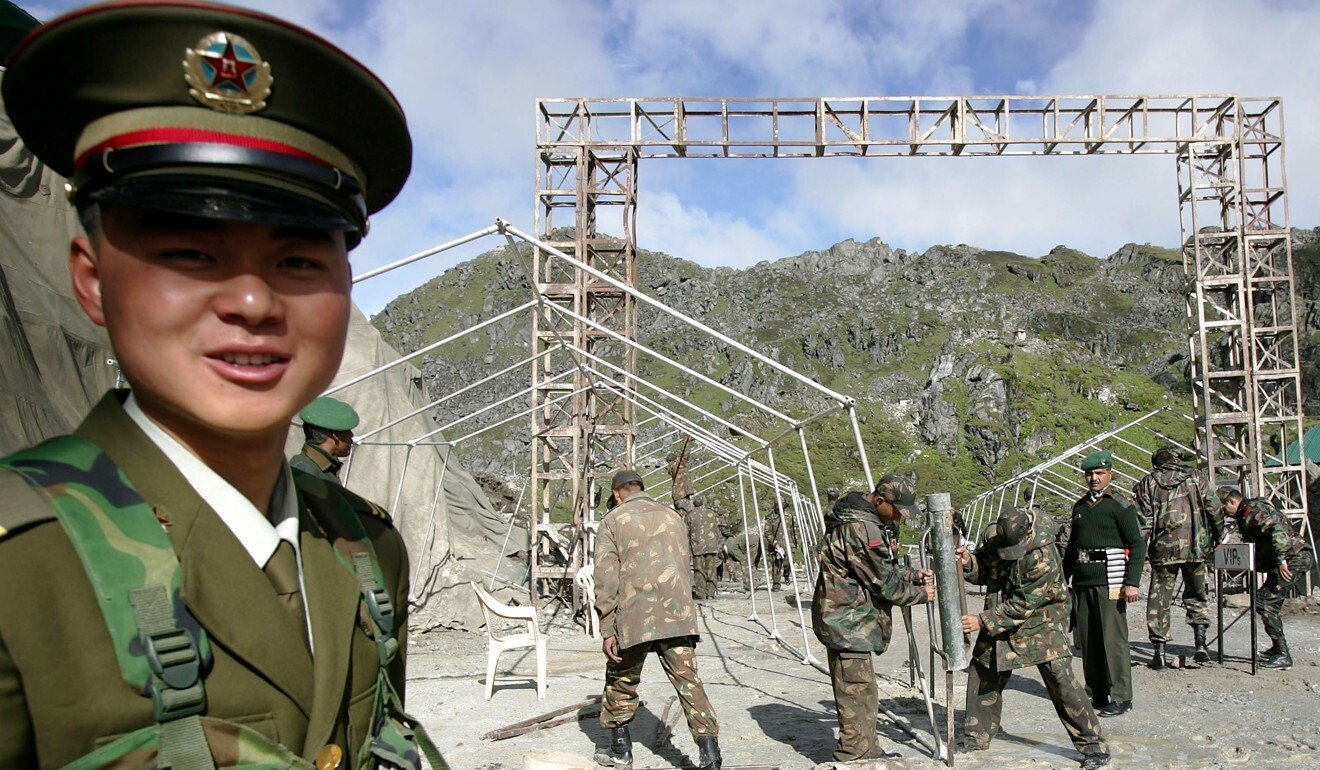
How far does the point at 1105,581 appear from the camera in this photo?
7.08 metres

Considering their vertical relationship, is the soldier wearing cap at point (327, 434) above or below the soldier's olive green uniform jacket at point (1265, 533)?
above

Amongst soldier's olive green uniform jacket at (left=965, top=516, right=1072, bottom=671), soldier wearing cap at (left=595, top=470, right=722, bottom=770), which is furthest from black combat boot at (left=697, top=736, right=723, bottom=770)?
soldier's olive green uniform jacket at (left=965, top=516, right=1072, bottom=671)

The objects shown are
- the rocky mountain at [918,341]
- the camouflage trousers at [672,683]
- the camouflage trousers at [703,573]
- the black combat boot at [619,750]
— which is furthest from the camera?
the rocky mountain at [918,341]

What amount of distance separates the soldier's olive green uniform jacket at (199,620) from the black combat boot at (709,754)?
4.58m

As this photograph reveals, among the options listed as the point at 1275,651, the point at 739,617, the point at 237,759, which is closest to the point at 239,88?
the point at 237,759

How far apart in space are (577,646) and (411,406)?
7296 mm

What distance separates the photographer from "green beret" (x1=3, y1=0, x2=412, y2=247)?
35.4 inches

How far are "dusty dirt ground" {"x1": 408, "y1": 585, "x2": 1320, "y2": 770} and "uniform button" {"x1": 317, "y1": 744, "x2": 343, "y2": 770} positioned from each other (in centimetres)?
500

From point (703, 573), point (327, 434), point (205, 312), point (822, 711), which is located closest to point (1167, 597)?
point (822, 711)

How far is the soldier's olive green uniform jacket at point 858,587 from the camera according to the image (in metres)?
5.67

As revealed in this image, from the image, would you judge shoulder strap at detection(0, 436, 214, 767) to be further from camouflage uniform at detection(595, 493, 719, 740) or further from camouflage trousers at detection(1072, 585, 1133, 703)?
camouflage trousers at detection(1072, 585, 1133, 703)

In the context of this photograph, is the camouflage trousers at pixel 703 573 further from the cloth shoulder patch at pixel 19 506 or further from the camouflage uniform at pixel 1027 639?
the cloth shoulder patch at pixel 19 506

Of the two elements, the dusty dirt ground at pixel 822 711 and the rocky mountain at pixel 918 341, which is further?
the rocky mountain at pixel 918 341

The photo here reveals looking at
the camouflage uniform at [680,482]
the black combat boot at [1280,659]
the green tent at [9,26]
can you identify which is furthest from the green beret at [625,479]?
the camouflage uniform at [680,482]
